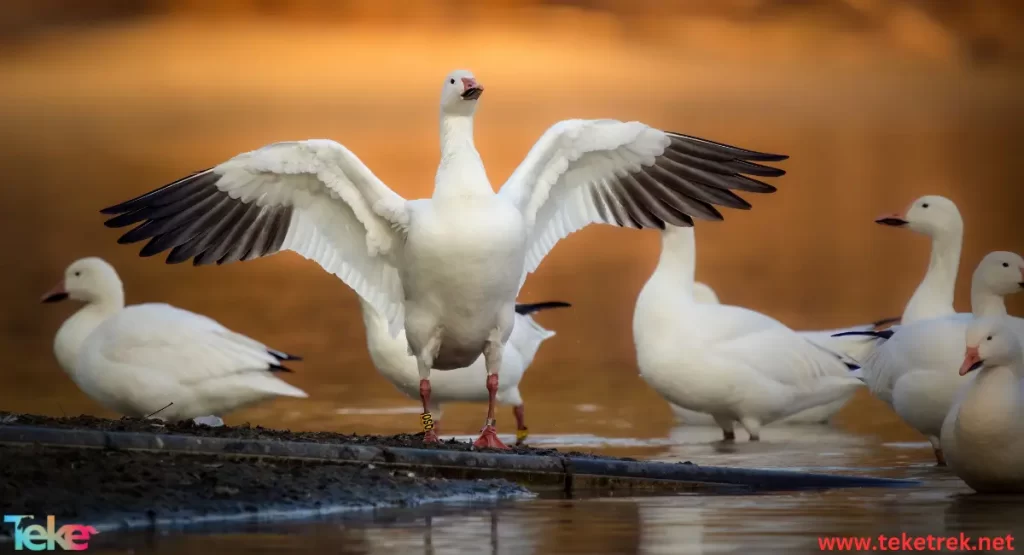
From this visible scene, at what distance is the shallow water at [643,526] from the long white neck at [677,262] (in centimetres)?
472

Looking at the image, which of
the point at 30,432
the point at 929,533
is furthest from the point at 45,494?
the point at 929,533

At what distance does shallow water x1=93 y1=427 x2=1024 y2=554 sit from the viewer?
594 centimetres

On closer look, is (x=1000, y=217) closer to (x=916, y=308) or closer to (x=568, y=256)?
(x=568, y=256)

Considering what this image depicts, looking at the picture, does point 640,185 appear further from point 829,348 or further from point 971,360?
point 829,348

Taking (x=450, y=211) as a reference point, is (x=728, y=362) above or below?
below

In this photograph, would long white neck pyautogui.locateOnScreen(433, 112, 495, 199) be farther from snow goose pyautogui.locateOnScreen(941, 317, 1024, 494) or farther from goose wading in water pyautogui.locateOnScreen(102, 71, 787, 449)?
snow goose pyautogui.locateOnScreen(941, 317, 1024, 494)

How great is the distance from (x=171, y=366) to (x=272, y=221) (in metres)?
2.57

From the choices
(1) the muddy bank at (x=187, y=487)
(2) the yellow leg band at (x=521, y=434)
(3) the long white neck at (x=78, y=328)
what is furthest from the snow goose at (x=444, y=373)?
(1) the muddy bank at (x=187, y=487)

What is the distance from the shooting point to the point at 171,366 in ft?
38.9

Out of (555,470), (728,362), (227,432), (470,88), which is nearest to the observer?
(555,470)

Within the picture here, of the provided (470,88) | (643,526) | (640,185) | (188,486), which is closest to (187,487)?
(188,486)

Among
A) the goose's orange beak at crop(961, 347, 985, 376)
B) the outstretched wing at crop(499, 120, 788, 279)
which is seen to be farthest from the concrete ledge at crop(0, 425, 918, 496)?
the outstretched wing at crop(499, 120, 788, 279)

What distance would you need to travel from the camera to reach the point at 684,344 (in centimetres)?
1221

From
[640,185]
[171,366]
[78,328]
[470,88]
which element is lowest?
[171,366]
